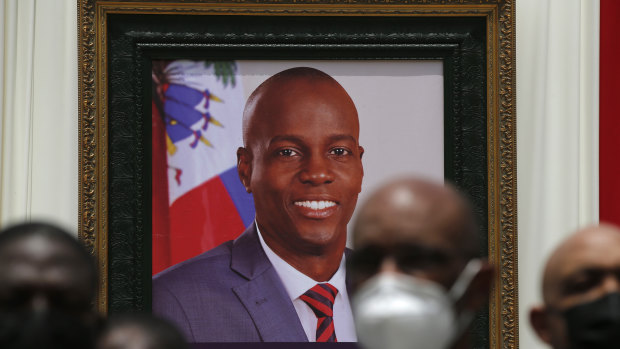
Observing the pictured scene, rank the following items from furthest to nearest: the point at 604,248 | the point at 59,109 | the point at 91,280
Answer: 1. the point at 59,109
2. the point at 604,248
3. the point at 91,280

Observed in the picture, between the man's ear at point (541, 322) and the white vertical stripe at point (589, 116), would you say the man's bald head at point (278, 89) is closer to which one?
the white vertical stripe at point (589, 116)

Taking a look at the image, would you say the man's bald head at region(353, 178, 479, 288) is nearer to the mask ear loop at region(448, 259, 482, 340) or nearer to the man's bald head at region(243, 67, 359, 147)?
the mask ear loop at region(448, 259, 482, 340)

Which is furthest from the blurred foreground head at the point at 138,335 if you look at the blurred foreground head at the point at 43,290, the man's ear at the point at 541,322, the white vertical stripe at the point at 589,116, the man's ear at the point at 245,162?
the white vertical stripe at the point at 589,116

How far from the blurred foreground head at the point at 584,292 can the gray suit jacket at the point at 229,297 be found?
1.85m

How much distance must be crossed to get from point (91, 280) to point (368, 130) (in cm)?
221

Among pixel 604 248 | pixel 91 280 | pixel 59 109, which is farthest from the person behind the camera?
pixel 59 109

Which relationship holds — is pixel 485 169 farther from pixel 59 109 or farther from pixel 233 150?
pixel 59 109

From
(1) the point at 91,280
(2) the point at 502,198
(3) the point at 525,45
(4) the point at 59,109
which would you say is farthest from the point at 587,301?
(4) the point at 59,109

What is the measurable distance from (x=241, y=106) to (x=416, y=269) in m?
2.13

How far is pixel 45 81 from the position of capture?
13.4 feet

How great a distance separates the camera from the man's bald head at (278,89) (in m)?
4.10

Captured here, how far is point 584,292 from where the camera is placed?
7.35 ft

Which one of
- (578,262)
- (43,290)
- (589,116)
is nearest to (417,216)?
(578,262)

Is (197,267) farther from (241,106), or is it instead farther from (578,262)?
(578,262)
